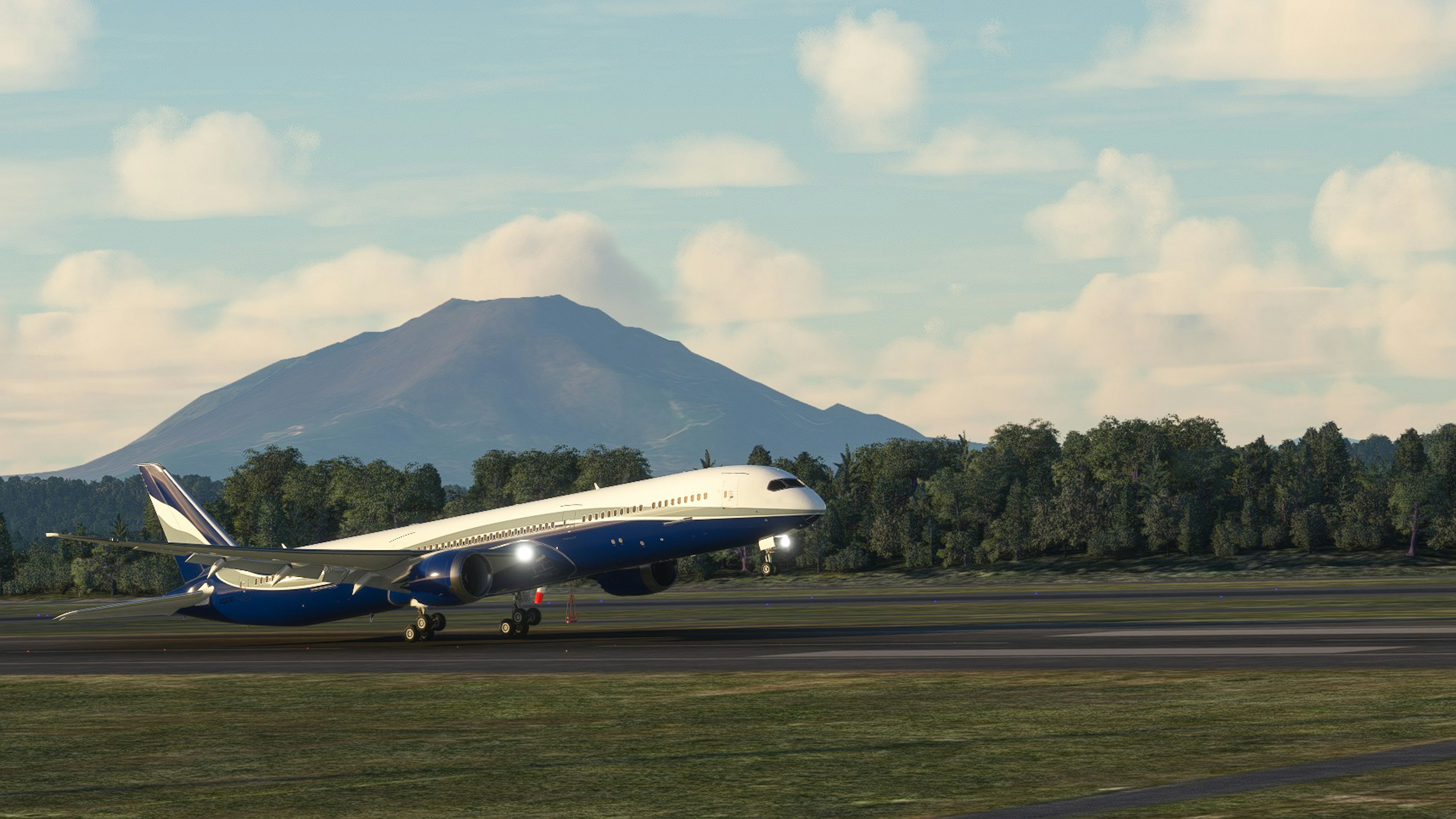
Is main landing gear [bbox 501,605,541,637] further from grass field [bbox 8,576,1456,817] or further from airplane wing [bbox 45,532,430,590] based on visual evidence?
grass field [bbox 8,576,1456,817]

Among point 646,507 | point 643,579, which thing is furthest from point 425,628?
point 646,507

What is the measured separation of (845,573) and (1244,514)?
45.8 meters

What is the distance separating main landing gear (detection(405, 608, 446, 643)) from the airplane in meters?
0.05

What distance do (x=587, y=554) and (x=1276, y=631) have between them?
24.9 m

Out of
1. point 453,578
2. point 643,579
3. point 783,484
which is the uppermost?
point 783,484

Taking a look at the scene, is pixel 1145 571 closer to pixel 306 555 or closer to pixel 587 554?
pixel 587 554

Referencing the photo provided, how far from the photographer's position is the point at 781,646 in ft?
164

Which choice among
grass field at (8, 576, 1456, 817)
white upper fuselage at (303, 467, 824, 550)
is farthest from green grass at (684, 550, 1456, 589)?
grass field at (8, 576, 1456, 817)

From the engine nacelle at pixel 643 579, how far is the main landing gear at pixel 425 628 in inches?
276

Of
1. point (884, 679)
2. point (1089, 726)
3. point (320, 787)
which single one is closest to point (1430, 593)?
point (884, 679)

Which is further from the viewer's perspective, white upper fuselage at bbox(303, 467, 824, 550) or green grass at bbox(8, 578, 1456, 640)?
green grass at bbox(8, 578, 1456, 640)

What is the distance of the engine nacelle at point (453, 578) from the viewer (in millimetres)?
59031

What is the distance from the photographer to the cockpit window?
186 feet

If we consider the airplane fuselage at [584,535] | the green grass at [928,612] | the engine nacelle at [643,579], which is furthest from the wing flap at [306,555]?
the engine nacelle at [643,579]
